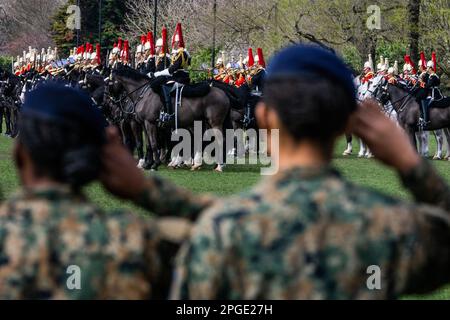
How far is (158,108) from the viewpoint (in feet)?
70.1

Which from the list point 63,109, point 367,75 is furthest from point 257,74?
point 63,109

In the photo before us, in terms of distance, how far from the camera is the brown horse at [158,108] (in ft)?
70.3

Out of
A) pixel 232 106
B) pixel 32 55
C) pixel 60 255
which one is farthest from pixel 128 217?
pixel 32 55

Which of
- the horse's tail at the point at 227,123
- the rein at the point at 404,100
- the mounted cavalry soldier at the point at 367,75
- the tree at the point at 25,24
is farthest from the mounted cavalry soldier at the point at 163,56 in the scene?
the tree at the point at 25,24

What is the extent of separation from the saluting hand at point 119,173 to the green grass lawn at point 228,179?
10.3 metres

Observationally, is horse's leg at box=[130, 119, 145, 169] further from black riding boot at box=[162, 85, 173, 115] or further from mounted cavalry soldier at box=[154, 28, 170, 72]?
mounted cavalry soldier at box=[154, 28, 170, 72]

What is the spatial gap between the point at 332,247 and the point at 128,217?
0.54 meters

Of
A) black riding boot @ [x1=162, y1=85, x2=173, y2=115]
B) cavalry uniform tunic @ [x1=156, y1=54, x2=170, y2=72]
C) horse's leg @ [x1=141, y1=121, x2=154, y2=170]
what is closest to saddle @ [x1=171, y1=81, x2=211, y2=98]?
black riding boot @ [x1=162, y1=85, x2=173, y2=115]

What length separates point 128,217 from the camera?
118 inches

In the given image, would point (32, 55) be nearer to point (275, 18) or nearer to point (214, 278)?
point (275, 18)

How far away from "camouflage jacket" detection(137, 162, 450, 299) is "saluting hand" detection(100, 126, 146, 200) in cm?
31

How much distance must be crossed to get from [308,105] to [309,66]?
4.2 inches

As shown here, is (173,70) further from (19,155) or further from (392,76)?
(19,155)

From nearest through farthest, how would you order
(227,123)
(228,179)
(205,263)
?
(205,263), (228,179), (227,123)
